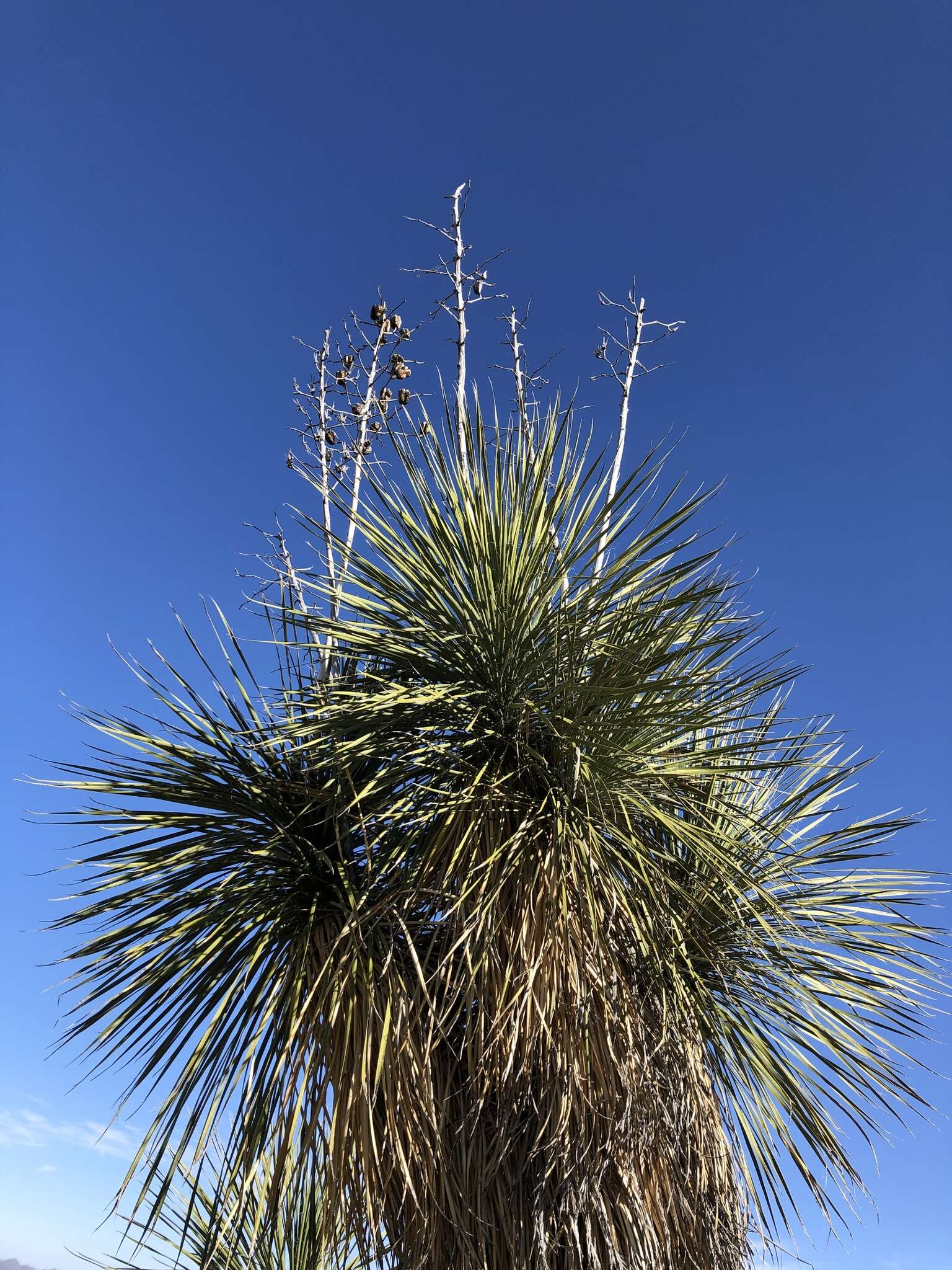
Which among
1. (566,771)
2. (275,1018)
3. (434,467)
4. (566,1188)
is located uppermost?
(434,467)

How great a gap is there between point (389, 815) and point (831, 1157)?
215 cm

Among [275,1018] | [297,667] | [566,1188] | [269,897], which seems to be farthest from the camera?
[297,667]

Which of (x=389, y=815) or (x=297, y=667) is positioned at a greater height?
(x=297, y=667)

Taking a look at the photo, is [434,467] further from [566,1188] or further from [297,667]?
[566,1188]

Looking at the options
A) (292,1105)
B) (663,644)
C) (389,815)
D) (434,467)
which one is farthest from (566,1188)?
(434,467)

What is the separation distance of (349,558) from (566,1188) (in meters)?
2.18

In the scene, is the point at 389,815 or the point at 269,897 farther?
the point at 269,897

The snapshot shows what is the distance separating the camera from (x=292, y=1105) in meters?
3.37

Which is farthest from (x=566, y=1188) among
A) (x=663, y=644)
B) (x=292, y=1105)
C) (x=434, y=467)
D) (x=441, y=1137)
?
(x=434, y=467)

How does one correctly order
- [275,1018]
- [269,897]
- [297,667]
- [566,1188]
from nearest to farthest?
[566,1188], [275,1018], [269,897], [297,667]

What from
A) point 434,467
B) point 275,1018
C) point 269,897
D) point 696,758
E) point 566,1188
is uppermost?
point 434,467

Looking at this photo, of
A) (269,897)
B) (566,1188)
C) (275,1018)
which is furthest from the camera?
(269,897)

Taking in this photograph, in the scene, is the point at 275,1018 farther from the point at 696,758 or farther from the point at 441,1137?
the point at 696,758

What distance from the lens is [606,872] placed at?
11.5 ft
